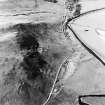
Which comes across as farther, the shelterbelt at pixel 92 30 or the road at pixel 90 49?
the shelterbelt at pixel 92 30

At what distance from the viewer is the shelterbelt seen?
3.17 meters

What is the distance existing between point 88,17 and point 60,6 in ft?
2.93

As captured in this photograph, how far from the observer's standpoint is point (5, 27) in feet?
11.5

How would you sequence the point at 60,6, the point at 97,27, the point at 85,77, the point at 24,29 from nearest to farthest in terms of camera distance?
the point at 85,77 < the point at 24,29 < the point at 97,27 < the point at 60,6

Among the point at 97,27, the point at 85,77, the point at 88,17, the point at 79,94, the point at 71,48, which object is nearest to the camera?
the point at 79,94

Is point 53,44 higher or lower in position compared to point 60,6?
lower

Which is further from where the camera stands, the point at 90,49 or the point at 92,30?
the point at 92,30

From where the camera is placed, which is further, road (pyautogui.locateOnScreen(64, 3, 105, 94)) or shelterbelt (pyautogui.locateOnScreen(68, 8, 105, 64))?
shelterbelt (pyautogui.locateOnScreen(68, 8, 105, 64))

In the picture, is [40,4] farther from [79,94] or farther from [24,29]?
[79,94]

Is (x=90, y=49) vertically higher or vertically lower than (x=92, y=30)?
lower

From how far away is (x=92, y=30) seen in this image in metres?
3.70

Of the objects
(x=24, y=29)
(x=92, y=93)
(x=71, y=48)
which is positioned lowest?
(x=92, y=93)

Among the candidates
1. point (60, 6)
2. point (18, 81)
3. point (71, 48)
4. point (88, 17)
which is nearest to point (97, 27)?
point (88, 17)

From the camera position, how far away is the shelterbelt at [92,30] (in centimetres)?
317
